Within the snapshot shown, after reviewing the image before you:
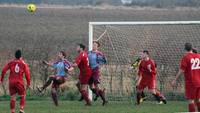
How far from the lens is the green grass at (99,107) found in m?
26.5

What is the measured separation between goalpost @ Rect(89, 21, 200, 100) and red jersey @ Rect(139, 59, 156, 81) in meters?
2.29

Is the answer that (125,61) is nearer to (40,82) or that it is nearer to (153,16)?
(40,82)

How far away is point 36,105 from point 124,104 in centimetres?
268

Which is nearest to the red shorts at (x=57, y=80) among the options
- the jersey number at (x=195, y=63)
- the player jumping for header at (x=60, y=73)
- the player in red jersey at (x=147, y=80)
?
the player jumping for header at (x=60, y=73)

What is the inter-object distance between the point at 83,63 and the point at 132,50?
385 centimetres

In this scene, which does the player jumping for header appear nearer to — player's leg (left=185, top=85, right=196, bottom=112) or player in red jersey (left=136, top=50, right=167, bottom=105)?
player in red jersey (left=136, top=50, right=167, bottom=105)

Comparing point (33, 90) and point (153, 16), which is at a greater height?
point (153, 16)

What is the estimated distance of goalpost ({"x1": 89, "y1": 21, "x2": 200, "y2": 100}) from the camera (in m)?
31.7

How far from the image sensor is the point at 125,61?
31984 mm

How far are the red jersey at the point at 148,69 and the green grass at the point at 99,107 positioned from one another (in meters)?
0.88

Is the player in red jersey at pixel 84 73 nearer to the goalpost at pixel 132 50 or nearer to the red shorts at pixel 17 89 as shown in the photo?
the goalpost at pixel 132 50

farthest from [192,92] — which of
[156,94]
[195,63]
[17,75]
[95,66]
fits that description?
[95,66]

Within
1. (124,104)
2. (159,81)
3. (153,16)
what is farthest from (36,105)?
(153,16)

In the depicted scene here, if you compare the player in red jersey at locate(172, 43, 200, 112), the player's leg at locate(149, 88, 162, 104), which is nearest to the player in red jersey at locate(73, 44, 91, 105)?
the player's leg at locate(149, 88, 162, 104)
